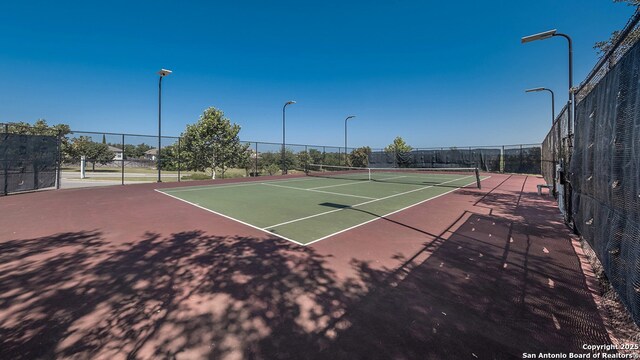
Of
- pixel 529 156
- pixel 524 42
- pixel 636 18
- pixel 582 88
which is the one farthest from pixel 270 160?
pixel 529 156

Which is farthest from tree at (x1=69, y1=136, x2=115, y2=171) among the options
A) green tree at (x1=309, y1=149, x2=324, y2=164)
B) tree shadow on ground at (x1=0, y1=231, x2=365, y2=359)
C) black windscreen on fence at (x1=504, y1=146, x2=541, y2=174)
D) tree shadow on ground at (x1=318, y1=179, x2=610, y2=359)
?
black windscreen on fence at (x1=504, y1=146, x2=541, y2=174)

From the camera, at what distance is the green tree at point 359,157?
42.8 m

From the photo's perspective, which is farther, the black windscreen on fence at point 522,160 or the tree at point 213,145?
the black windscreen on fence at point 522,160

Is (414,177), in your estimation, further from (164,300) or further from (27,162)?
(27,162)

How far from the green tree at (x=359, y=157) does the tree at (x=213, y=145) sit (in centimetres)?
1981

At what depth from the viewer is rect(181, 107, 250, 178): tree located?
25172mm

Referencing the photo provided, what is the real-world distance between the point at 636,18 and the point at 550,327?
358 cm

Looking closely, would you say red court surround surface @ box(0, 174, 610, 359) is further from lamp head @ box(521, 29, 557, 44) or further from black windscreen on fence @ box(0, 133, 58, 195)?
black windscreen on fence @ box(0, 133, 58, 195)

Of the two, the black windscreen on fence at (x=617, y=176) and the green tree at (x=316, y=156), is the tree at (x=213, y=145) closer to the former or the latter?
the green tree at (x=316, y=156)

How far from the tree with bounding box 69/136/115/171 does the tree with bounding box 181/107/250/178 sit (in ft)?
68.9

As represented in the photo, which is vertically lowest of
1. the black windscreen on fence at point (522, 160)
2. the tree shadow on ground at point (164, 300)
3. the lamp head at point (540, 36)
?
the tree shadow on ground at point (164, 300)

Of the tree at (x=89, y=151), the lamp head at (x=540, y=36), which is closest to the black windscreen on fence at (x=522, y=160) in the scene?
the lamp head at (x=540, y=36)

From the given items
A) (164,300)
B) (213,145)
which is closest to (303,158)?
(213,145)

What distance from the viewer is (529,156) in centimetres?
3047
